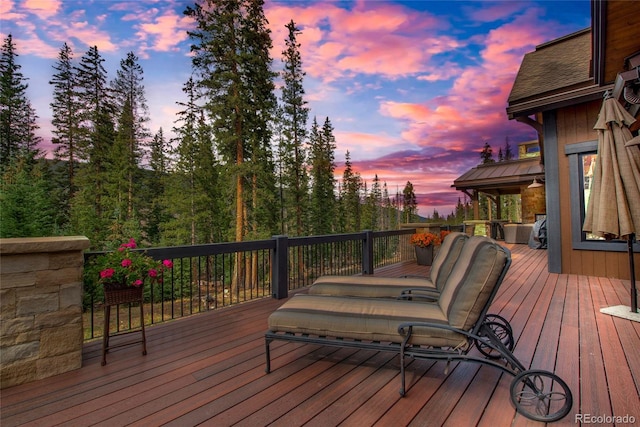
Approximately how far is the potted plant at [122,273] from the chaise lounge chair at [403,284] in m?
1.58

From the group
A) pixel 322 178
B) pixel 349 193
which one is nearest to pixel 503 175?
pixel 322 178

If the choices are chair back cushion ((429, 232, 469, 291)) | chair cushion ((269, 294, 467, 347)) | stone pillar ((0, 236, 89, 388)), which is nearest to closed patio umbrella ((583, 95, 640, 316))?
chair back cushion ((429, 232, 469, 291))

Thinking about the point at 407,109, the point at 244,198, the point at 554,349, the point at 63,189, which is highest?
the point at 407,109

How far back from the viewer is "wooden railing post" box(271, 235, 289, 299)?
437 centimetres

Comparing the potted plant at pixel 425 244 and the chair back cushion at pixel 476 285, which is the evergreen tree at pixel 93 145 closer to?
the potted plant at pixel 425 244

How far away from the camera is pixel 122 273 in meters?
2.41

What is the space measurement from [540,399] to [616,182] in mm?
2868

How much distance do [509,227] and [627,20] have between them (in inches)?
381

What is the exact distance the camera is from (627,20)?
289 cm

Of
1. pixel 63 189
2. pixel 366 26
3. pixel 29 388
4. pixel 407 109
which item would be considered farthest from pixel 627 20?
pixel 63 189

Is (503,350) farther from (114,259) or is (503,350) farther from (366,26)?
(366,26)

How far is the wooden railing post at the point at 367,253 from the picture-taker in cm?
600

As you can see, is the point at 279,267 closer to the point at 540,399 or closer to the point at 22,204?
the point at 540,399

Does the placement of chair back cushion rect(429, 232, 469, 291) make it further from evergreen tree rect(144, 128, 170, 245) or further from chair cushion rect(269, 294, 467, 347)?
evergreen tree rect(144, 128, 170, 245)
